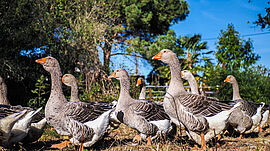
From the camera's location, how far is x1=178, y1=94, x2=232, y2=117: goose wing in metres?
4.61

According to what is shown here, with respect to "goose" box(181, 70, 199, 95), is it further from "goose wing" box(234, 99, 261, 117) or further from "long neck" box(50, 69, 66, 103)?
"long neck" box(50, 69, 66, 103)

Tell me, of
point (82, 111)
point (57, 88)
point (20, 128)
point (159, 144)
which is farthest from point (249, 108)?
point (20, 128)

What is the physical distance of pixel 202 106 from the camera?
4664 mm

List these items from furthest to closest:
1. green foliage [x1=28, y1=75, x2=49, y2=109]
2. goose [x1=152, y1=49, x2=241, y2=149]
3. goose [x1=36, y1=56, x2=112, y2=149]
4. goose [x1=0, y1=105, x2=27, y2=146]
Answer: green foliage [x1=28, y1=75, x2=49, y2=109]
goose [x1=36, y1=56, x2=112, y2=149]
goose [x1=152, y1=49, x2=241, y2=149]
goose [x1=0, y1=105, x2=27, y2=146]

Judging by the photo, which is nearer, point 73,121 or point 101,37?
point 73,121

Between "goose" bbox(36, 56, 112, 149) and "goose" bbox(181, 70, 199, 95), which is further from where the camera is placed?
"goose" bbox(181, 70, 199, 95)

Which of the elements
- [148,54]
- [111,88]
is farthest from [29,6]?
[148,54]

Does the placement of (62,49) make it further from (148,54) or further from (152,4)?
(152,4)

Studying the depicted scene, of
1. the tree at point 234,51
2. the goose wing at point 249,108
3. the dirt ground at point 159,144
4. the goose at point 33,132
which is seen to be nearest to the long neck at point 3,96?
the dirt ground at point 159,144

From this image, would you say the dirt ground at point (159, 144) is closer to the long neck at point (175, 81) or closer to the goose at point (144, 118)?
the goose at point (144, 118)

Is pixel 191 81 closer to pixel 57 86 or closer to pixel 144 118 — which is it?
pixel 144 118

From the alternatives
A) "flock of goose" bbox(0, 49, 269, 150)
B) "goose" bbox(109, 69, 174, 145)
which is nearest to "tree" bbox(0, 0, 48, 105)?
"flock of goose" bbox(0, 49, 269, 150)

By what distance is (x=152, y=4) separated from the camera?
20.8 meters

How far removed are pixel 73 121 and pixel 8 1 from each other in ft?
25.0
